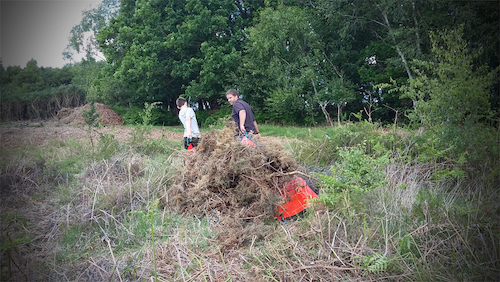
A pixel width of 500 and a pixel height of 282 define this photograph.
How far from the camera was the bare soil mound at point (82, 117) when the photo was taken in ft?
64.1

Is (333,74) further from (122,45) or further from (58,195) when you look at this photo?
(58,195)

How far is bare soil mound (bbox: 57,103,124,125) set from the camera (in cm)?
1953

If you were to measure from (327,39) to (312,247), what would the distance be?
19.4 m

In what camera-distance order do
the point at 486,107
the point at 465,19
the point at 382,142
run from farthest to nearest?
1. the point at 465,19
2. the point at 382,142
3. the point at 486,107

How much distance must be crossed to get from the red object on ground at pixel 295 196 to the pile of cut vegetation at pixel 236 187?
81 mm

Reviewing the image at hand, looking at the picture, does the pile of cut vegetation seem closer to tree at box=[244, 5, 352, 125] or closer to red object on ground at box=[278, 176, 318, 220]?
red object on ground at box=[278, 176, 318, 220]

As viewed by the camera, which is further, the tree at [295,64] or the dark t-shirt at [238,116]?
the tree at [295,64]

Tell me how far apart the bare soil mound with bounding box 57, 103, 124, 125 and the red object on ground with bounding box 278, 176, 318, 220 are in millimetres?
17230

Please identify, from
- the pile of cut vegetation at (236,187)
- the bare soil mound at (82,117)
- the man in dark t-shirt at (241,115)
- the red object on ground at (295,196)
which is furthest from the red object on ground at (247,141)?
the bare soil mound at (82,117)

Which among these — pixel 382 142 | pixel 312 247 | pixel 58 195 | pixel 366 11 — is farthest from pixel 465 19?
pixel 58 195

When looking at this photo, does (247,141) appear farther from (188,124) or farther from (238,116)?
(188,124)

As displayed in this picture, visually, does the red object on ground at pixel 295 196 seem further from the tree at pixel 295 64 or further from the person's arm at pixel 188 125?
the tree at pixel 295 64

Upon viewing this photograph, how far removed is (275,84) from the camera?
20.3 metres

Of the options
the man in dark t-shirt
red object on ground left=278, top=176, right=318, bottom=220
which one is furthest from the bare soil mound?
red object on ground left=278, top=176, right=318, bottom=220
